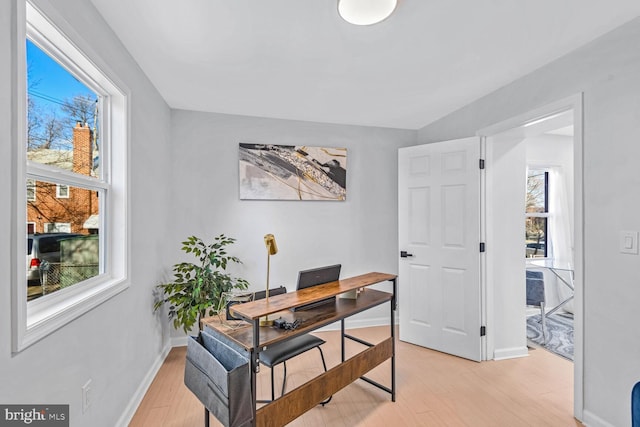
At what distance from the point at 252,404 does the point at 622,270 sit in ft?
6.87

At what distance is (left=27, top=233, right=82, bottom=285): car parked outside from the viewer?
1.26m

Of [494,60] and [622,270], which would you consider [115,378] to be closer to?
[622,270]

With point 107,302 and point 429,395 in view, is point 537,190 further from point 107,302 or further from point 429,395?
point 107,302

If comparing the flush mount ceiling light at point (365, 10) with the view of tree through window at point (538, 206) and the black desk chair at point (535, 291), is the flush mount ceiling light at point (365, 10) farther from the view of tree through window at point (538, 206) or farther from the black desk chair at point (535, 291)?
the view of tree through window at point (538, 206)

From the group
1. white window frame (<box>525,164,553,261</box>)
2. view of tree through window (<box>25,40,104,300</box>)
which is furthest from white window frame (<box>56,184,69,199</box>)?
white window frame (<box>525,164,553,261</box>)

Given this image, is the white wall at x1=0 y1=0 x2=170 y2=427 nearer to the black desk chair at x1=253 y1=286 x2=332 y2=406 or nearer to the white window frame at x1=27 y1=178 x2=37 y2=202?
the white window frame at x1=27 y1=178 x2=37 y2=202

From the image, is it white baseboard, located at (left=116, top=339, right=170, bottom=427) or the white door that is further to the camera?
the white door

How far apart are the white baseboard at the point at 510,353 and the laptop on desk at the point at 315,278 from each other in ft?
6.03

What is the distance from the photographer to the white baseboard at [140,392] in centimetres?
192

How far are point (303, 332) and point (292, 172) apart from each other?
6.98 feet

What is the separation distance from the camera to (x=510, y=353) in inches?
114

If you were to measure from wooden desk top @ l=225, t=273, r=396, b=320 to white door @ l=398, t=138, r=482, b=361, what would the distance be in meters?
1.07

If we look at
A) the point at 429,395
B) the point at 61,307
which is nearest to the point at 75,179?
the point at 61,307

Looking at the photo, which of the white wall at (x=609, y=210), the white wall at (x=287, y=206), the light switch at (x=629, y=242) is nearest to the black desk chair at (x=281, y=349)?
the white wall at (x=287, y=206)
